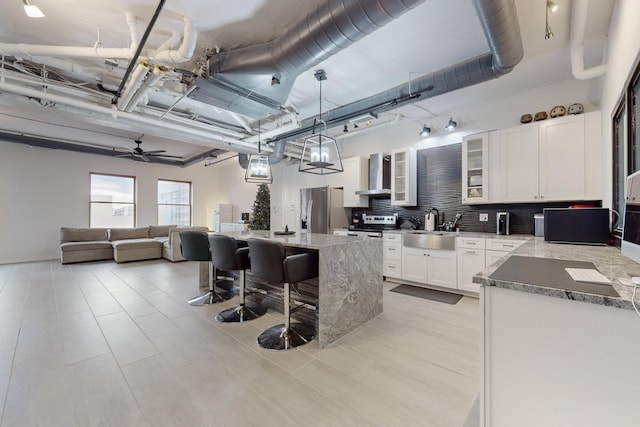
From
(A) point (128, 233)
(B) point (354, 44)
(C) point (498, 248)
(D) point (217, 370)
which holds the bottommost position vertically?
(D) point (217, 370)

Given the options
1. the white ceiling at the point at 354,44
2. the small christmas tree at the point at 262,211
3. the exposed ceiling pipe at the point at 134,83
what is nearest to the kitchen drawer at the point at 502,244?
the white ceiling at the point at 354,44

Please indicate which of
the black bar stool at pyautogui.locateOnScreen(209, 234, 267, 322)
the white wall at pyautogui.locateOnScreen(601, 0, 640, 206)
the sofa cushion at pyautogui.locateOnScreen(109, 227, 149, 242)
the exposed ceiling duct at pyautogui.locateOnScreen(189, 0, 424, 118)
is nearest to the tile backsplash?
the white wall at pyautogui.locateOnScreen(601, 0, 640, 206)

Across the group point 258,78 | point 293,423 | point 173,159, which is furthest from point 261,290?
point 173,159

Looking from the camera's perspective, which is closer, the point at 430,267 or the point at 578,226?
the point at 578,226

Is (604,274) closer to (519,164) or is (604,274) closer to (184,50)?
(519,164)

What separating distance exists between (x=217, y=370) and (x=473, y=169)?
432cm

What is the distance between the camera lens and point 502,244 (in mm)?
3514

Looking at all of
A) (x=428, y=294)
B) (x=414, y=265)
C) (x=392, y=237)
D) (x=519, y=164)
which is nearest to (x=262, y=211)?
(x=392, y=237)

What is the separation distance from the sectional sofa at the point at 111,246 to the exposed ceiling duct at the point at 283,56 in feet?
14.6

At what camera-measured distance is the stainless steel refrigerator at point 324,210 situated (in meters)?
5.65

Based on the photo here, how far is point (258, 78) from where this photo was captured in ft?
9.04

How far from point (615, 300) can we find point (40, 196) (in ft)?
33.7

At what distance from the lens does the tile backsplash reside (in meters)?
3.95

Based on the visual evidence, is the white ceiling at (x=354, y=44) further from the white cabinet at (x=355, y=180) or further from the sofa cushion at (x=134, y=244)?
the sofa cushion at (x=134, y=244)
